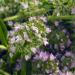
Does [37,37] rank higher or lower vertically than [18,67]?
higher

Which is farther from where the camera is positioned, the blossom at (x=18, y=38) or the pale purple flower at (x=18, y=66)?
the pale purple flower at (x=18, y=66)

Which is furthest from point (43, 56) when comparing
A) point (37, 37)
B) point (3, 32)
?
point (3, 32)

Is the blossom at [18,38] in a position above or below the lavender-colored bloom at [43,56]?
above

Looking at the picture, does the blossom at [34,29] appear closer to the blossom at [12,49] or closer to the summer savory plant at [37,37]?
the summer savory plant at [37,37]

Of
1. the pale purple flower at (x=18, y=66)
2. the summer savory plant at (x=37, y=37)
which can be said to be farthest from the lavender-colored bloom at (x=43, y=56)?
the pale purple flower at (x=18, y=66)

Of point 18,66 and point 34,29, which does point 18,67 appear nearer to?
point 18,66

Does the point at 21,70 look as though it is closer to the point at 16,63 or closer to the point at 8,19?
the point at 16,63

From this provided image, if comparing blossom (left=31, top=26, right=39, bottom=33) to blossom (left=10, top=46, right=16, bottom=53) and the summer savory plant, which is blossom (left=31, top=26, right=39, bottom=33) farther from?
blossom (left=10, top=46, right=16, bottom=53)

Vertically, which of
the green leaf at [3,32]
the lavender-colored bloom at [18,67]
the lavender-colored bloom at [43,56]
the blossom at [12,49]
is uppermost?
the green leaf at [3,32]

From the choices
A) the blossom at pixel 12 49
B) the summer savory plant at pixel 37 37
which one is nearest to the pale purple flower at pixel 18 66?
the summer savory plant at pixel 37 37
